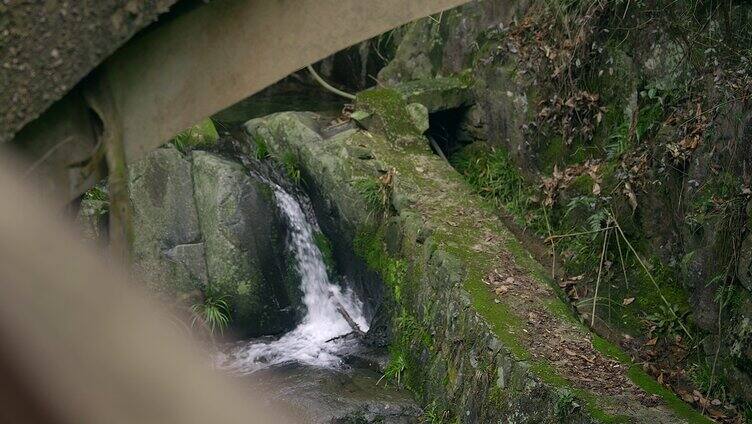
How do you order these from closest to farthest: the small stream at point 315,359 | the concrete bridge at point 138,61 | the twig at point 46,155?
1. the concrete bridge at point 138,61
2. the twig at point 46,155
3. the small stream at point 315,359

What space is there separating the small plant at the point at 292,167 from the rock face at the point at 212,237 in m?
0.32

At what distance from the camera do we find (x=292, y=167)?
29.8ft

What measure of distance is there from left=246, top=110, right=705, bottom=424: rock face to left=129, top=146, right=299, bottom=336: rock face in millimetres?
696

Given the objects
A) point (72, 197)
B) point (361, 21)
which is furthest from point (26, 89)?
point (361, 21)

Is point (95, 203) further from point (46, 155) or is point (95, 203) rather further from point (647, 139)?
point (46, 155)

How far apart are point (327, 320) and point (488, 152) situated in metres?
2.61

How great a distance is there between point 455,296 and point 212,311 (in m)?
2.88

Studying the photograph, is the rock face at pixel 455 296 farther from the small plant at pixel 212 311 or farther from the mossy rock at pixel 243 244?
the small plant at pixel 212 311

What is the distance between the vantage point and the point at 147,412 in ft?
2.88

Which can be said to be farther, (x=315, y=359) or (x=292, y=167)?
(x=292, y=167)

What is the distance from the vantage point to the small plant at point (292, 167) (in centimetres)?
908

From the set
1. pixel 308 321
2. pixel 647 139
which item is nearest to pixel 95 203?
pixel 308 321

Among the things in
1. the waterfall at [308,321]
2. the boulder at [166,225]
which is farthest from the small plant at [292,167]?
the boulder at [166,225]

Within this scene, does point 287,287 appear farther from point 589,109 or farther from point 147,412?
point 147,412
